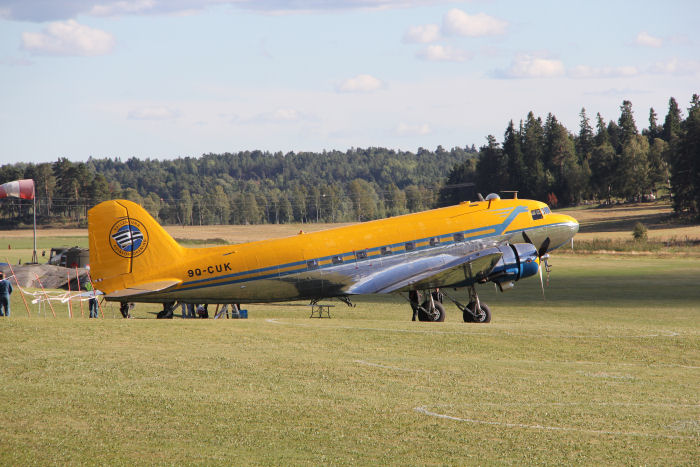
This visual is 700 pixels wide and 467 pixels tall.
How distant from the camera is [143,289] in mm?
27812

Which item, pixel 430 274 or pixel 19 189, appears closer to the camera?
pixel 430 274

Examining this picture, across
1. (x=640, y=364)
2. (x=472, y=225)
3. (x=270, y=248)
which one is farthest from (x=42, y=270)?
(x=640, y=364)

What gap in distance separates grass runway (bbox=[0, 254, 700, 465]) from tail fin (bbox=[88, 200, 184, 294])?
10.5 feet

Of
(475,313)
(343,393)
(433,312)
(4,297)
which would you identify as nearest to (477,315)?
(475,313)

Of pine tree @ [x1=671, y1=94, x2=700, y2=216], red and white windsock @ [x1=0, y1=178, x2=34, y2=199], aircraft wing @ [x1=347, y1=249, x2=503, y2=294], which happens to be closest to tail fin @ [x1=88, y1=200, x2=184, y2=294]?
aircraft wing @ [x1=347, y1=249, x2=503, y2=294]

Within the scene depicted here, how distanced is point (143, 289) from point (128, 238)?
6.56 feet

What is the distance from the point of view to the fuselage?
94.8ft

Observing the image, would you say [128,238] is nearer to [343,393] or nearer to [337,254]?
[337,254]

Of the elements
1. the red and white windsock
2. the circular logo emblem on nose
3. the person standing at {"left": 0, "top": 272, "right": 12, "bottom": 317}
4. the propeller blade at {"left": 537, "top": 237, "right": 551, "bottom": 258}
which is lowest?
the person standing at {"left": 0, "top": 272, "right": 12, "bottom": 317}

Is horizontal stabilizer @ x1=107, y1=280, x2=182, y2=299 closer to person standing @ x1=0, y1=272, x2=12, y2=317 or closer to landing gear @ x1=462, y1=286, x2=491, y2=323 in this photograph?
person standing @ x1=0, y1=272, x2=12, y2=317

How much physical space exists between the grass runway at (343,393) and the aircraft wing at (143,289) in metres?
2.27

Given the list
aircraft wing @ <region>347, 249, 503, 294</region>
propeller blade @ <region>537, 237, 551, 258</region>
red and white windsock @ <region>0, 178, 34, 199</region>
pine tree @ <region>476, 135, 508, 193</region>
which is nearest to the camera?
aircraft wing @ <region>347, 249, 503, 294</region>

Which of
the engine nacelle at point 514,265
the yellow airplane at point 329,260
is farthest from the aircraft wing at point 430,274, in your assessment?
the engine nacelle at point 514,265

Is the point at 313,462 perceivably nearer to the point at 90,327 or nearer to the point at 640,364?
the point at 640,364
